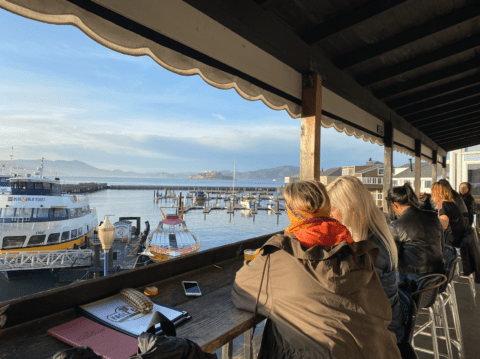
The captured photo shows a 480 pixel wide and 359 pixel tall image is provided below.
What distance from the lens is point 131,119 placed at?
328ft

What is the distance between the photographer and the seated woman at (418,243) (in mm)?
2033

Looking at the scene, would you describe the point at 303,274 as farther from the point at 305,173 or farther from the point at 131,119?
the point at 131,119

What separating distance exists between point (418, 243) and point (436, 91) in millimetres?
3049

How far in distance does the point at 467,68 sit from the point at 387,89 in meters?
0.88

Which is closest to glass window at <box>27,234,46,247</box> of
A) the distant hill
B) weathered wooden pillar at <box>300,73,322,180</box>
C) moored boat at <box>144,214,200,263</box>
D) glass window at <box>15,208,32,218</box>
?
glass window at <box>15,208,32,218</box>

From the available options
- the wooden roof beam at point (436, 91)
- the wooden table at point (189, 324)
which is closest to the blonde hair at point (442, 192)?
the wooden roof beam at point (436, 91)

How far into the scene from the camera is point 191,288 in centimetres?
142

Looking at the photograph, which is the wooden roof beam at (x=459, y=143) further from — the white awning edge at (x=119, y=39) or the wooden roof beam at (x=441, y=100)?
the white awning edge at (x=119, y=39)

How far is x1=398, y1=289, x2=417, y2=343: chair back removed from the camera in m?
1.39

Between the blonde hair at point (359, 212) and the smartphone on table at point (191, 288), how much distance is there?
0.83 meters

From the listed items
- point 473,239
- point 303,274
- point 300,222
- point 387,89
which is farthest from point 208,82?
point 473,239

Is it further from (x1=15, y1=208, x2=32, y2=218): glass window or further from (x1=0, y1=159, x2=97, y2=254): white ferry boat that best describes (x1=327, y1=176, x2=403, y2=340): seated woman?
(x1=15, y1=208, x2=32, y2=218): glass window

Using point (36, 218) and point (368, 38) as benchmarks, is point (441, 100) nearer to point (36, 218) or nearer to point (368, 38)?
point (368, 38)

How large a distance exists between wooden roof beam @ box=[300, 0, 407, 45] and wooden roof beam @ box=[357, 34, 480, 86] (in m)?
1.26
